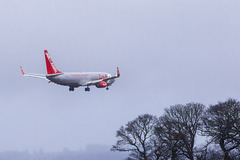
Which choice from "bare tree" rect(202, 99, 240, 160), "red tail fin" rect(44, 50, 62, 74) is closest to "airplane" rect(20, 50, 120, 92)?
"red tail fin" rect(44, 50, 62, 74)

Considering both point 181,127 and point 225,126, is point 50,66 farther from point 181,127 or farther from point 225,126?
point 225,126

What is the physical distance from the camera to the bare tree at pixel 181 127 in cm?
9575

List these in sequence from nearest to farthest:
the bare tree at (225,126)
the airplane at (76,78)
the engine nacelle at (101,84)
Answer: the bare tree at (225,126) → the airplane at (76,78) → the engine nacelle at (101,84)

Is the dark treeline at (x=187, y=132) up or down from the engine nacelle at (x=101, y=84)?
down

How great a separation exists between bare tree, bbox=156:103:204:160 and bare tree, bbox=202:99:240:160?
4991 mm

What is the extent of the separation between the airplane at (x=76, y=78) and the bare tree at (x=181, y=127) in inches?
1146

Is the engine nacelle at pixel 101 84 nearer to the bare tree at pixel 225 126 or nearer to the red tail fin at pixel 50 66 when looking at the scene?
the red tail fin at pixel 50 66

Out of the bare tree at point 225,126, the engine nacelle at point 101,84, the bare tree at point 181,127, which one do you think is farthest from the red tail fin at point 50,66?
the bare tree at point 225,126

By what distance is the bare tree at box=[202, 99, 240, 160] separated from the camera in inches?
3479

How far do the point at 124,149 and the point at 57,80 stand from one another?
35.6 meters

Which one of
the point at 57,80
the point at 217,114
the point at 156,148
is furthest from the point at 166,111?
the point at 57,80

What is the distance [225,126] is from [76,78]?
55140mm

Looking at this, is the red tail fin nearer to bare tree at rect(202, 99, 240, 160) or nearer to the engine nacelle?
the engine nacelle

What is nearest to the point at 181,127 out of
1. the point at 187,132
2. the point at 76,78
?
the point at 187,132
